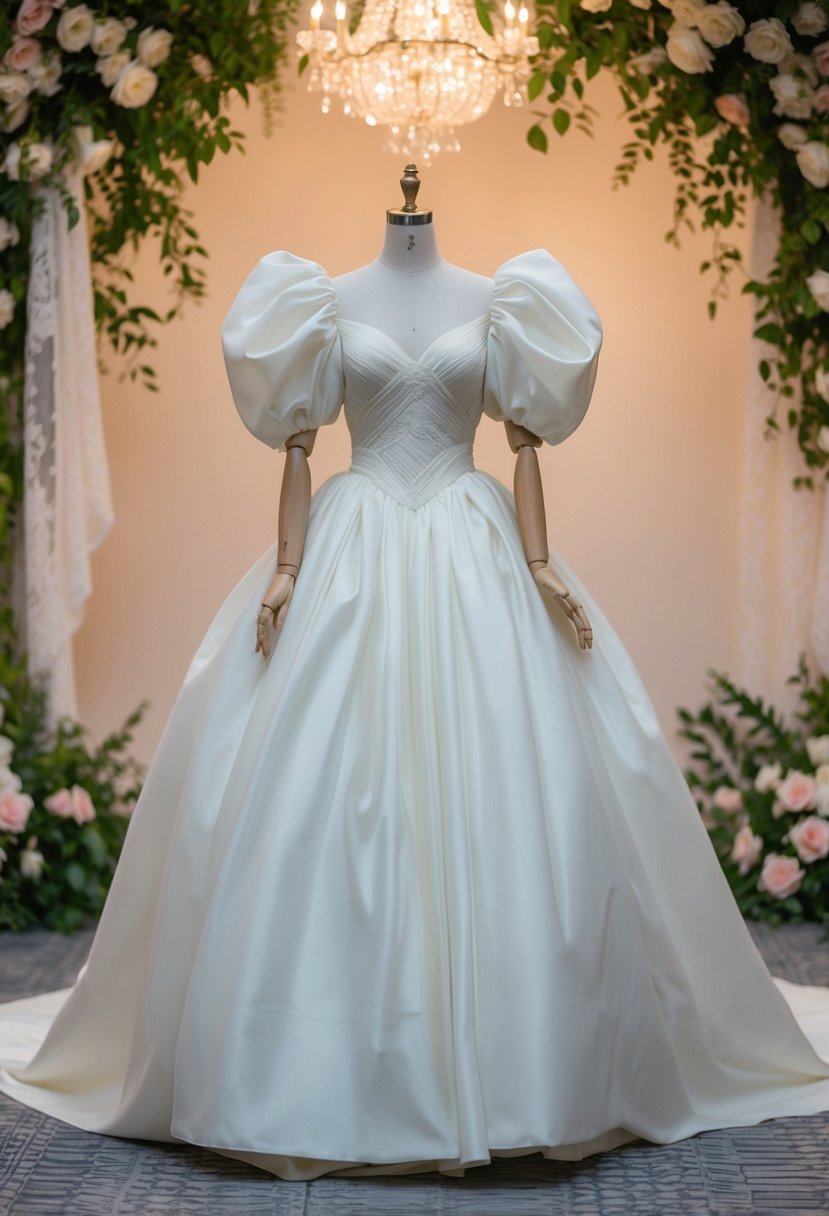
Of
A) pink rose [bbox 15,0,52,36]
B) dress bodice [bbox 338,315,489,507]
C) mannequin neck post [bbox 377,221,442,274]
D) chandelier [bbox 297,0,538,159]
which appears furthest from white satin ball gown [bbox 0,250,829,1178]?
pink rose [bbox 15,0,52,36]

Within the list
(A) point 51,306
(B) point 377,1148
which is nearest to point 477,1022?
(B) point 377,1148

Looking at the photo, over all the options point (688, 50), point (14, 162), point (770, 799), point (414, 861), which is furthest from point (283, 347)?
point (770, 799)

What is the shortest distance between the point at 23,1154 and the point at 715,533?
Answer: 10.3ft

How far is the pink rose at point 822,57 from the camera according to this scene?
3990 millimetres

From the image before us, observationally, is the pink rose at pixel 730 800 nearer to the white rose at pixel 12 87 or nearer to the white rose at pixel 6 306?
the white rose at pixel 6 306

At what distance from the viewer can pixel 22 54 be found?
4105 mm

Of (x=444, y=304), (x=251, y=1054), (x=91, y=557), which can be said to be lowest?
(x=251, y=1054)

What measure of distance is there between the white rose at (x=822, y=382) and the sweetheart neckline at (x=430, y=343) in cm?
165

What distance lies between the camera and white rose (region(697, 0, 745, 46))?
3.99 meters

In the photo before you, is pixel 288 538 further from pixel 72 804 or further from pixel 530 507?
pixel 72 804

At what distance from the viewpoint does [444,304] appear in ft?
9.44

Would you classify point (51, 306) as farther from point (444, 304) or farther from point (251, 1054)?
point (251, 1054)

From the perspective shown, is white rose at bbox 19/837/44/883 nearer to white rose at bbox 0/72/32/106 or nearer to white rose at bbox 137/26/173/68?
white rose at bbox 0/72/32/106

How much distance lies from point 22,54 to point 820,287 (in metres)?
2.21
